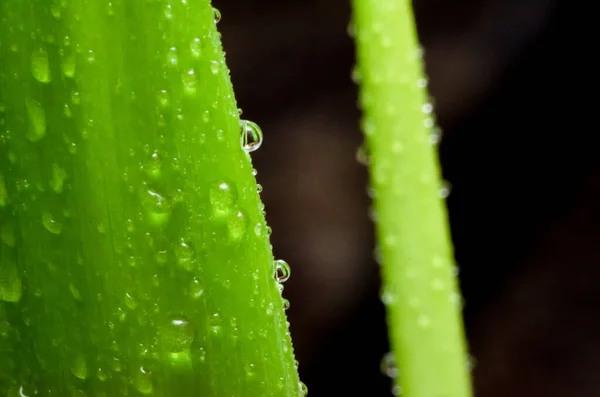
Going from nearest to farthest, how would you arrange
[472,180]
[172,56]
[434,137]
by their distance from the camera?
[172,56], [434,137], [472,180]

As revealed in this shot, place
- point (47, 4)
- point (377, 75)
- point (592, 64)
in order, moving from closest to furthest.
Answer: point (47, 4) < point (377, 75) < point (592, 64)

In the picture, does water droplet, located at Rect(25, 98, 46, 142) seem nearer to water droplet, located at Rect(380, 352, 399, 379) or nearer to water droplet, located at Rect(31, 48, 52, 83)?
water droplet, located at Rect(31, 48, 52, 83)

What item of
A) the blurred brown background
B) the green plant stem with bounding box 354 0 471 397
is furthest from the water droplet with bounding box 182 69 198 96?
the blurred brown background

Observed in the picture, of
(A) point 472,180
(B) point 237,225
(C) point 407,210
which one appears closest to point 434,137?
(C) point 407,210

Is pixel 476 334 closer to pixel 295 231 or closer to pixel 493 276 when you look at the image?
pixel 493 276

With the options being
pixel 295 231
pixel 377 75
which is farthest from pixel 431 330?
pixel 295 231

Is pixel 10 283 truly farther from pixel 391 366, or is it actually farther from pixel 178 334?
pixel 391 366

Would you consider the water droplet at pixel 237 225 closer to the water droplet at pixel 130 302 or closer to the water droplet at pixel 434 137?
the water droplet at pixel 130 302
